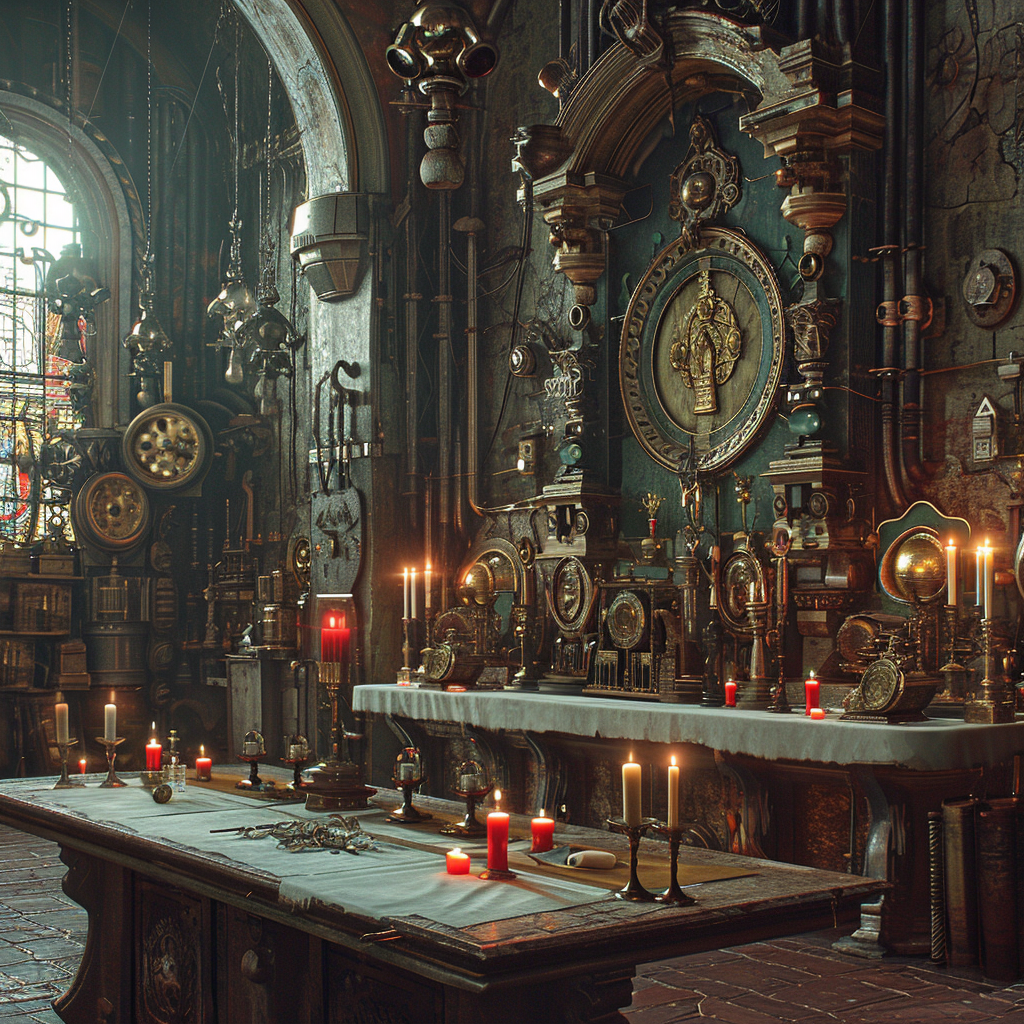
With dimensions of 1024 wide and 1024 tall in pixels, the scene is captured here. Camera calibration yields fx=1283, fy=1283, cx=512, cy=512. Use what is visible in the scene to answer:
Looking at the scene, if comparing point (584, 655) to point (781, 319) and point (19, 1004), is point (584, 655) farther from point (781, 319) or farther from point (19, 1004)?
point (19, 1004)

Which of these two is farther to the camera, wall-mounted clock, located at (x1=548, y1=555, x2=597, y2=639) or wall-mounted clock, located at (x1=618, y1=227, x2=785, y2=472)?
wall-mounted clock, located at (x1=548, y1=555, x2=597, y2=639)

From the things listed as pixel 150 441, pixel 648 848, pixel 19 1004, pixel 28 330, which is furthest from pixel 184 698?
pixel 648 848

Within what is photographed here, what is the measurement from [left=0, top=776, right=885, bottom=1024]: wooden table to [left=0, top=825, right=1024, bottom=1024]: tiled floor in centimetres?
77

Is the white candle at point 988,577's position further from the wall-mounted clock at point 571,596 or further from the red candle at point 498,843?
the red candle at point 498,843

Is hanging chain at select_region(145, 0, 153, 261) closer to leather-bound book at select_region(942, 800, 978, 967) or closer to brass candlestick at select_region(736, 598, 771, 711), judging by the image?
brass candlestick at select_region(736, 598, 771, 711)

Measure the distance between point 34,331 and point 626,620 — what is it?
29.0ft

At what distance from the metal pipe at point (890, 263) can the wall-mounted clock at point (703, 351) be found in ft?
2.31

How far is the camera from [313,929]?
3.19 metres

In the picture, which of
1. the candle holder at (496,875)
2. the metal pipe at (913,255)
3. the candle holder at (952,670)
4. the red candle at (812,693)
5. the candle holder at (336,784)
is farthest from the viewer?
the metal pipe at (913,255)

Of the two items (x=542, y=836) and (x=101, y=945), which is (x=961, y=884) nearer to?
(x=542, y=836)

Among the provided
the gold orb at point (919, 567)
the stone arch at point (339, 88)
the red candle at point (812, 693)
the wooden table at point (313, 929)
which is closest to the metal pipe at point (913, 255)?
the gold orb at point (919, 567)

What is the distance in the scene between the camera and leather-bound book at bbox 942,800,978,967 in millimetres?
5430

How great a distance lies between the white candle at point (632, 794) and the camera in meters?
3.15

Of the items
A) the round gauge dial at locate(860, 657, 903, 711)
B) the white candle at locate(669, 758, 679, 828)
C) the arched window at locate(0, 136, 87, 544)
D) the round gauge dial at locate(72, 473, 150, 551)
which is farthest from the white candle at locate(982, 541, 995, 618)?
the arched window at locate(0, 136, 87, 544)
